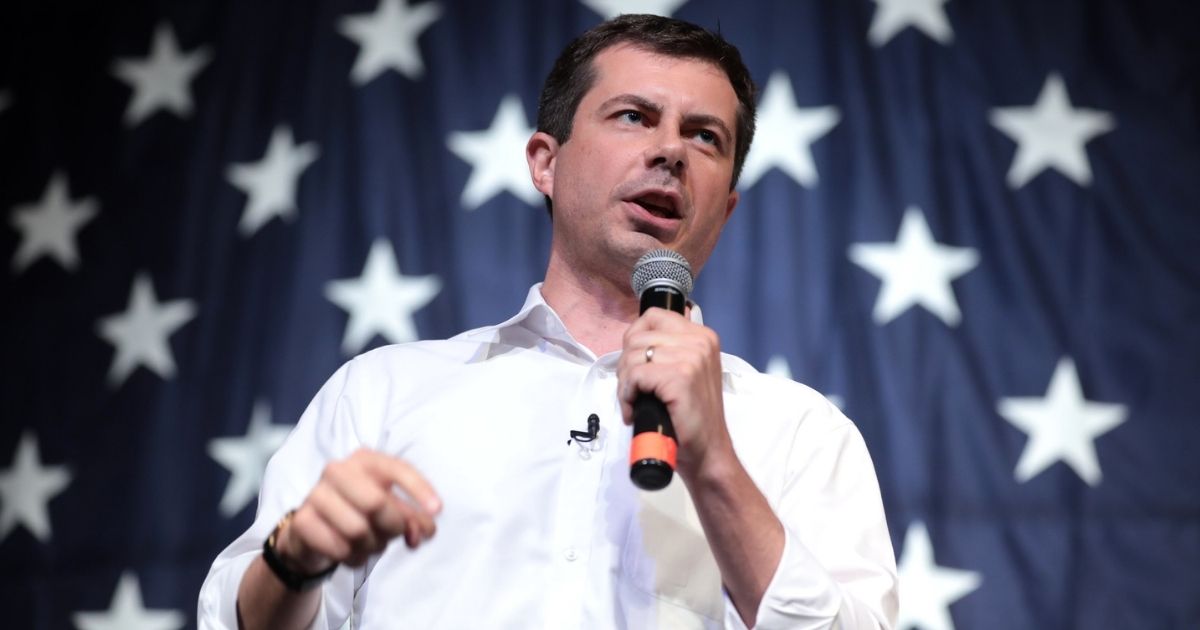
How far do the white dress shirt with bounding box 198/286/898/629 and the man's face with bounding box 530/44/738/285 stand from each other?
0.62ft

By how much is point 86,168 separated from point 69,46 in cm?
33

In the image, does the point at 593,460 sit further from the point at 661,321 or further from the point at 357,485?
the point at 357,485

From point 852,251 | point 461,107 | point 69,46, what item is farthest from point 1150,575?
point 69,46

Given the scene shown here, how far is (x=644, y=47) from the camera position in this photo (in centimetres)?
207

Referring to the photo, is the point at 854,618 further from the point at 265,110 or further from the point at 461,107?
the point at 265,110

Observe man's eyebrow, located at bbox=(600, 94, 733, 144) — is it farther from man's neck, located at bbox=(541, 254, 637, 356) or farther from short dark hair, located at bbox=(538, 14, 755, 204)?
man's neck, located at bbox=(541, 254, 637, 356)

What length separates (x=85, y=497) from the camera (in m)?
2.85

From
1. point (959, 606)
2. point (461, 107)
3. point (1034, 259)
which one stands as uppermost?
point (461, 107)

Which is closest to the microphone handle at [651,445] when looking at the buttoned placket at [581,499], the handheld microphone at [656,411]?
the handheld microphone at [656,411]

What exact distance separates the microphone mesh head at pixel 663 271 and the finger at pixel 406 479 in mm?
415

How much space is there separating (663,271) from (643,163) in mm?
436

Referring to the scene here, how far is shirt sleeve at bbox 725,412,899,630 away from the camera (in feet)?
4.51

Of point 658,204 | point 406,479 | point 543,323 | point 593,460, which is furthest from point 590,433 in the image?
point 406,479

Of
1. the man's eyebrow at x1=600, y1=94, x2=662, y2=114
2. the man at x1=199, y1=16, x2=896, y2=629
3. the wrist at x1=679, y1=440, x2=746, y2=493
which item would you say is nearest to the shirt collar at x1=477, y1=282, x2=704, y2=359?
the man at x1=199, y1=16, x2=896, y2=629
